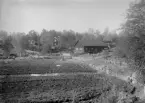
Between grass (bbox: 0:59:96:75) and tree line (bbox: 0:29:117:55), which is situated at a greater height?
tree line (bbox: 0:29:117:55)

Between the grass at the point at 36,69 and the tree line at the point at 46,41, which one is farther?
the tree line at the point at 46,41

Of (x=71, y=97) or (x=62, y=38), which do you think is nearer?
(x=71, y=97)

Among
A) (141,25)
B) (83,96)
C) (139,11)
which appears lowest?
(83,96)

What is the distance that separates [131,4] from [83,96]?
699 cm

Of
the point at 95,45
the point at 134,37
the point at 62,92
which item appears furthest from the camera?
the point at 95,45

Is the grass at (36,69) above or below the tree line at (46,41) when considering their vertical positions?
below

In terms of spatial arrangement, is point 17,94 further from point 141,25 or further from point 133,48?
Result: point 141,25

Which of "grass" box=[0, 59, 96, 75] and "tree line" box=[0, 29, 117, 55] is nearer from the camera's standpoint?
"grass" box=[0, 59, 96, 75]

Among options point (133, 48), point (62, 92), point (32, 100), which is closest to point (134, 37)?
point (133, 48)

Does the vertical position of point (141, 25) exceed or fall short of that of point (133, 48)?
it exceeds it

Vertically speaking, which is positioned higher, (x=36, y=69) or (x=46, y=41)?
(x=46, y=41)

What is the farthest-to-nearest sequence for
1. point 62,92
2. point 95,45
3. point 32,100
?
point 95,45, point 62,92, point 32,100

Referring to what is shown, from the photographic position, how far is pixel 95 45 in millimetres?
54125

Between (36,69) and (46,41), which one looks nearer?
(36,69)
